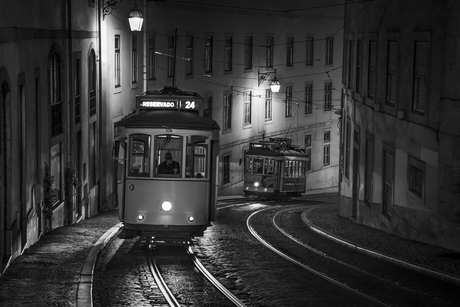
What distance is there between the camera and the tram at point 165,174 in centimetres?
1711

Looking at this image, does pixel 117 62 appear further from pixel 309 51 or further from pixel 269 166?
pixel 309 51

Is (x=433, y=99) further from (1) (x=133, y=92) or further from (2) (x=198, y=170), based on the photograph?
(1) (x=133, y=92)

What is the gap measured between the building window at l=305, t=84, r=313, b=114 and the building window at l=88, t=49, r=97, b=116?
2668 centimetres

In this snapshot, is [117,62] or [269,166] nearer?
[117,62]

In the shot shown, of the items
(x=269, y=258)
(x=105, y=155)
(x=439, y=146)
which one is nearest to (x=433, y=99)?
(x=439, y=146)

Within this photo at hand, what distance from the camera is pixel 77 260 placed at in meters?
15.5

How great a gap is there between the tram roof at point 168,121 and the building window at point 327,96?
1478 inches

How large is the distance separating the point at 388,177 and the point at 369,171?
2.57m

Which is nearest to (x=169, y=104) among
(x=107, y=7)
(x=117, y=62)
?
(x=107, y=7)

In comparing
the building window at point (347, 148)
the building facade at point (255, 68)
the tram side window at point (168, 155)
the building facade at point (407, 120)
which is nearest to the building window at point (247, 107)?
the building facade at point (255, 68)

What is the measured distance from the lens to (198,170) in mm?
17281

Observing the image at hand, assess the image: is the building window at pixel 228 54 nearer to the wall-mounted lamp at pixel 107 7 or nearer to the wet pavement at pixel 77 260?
the wall-mounted lamp at pixel 107 7

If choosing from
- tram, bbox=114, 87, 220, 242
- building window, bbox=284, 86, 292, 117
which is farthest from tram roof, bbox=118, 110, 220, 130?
building window, bbox=284, 86, 292, 117

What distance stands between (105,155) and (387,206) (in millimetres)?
11512
